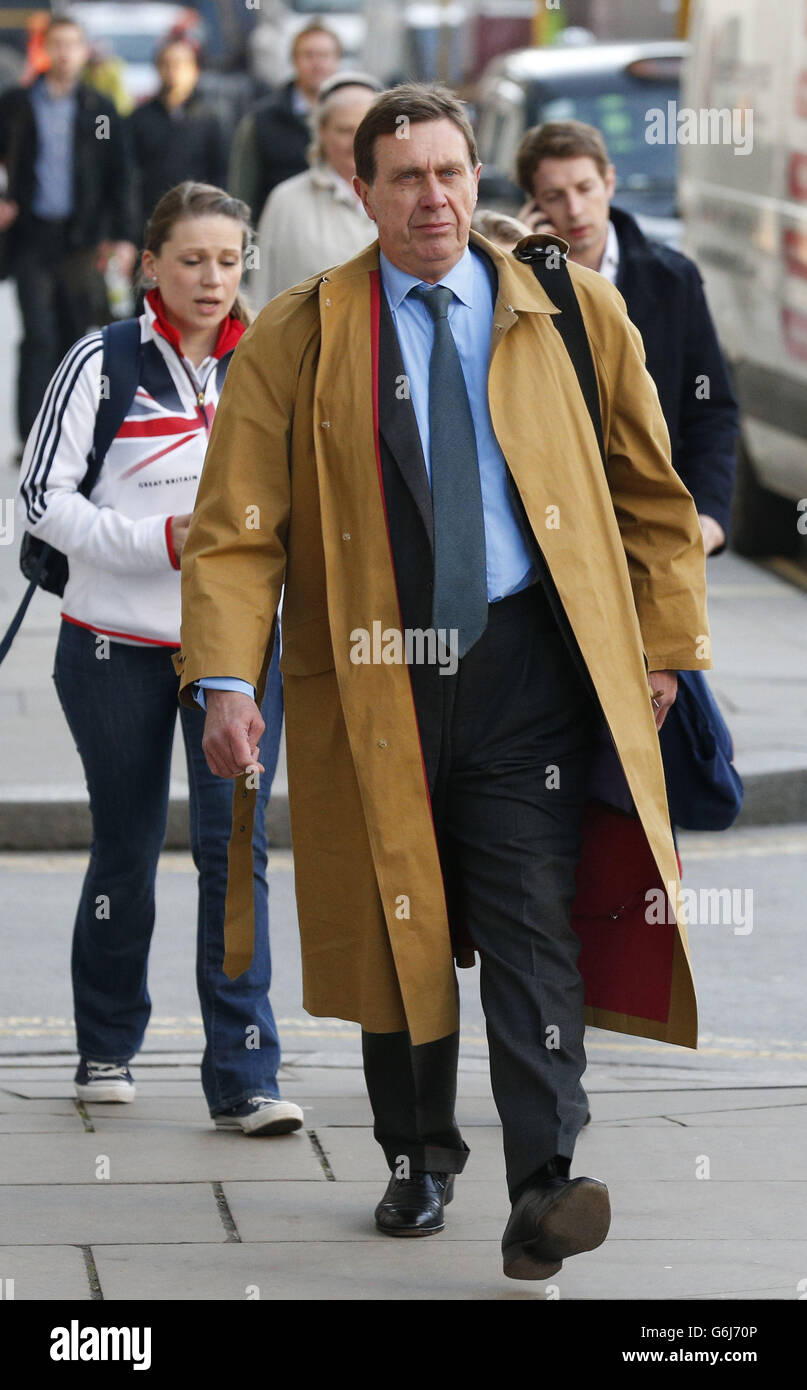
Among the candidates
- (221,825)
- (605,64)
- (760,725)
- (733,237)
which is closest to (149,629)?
(221,825)

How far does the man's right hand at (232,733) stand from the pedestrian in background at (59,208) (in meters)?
9.21

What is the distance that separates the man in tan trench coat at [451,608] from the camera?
12.8ft

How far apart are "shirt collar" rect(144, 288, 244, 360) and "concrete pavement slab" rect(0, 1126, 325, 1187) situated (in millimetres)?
1565

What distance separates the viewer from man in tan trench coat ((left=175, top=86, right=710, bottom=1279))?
3912 mm

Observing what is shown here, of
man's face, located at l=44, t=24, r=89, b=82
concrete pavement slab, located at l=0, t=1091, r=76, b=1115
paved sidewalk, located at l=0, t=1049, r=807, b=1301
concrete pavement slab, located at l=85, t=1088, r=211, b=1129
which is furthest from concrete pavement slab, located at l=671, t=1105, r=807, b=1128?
man's face, located at l=44, t=24, r=89, b=82

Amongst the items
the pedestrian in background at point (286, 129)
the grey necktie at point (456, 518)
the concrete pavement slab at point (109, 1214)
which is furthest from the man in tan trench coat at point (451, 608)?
the pedestrian in background at point (286, 129)

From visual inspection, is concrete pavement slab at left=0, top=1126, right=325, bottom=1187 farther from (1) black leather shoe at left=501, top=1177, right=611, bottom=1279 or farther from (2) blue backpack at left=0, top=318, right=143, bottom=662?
(2) blue backpack at left=0, top=318, right=143, bottom=662

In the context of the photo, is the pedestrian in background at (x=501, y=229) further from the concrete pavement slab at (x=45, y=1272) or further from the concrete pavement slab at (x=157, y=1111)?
the concrete pavement slab at (x=45, y=1272)

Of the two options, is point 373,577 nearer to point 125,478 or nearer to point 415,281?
point 415,281

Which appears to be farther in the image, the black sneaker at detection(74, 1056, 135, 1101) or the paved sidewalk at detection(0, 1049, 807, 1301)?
the black sneaker at detection(74, 1056, 135, 1101)

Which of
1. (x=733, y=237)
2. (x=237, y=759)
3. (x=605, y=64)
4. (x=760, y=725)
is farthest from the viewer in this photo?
(x=605, y=64)

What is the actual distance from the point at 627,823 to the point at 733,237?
7755 millimetres

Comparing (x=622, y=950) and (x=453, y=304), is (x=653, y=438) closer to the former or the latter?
(x=453, y=304)

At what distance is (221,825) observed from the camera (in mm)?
4855
